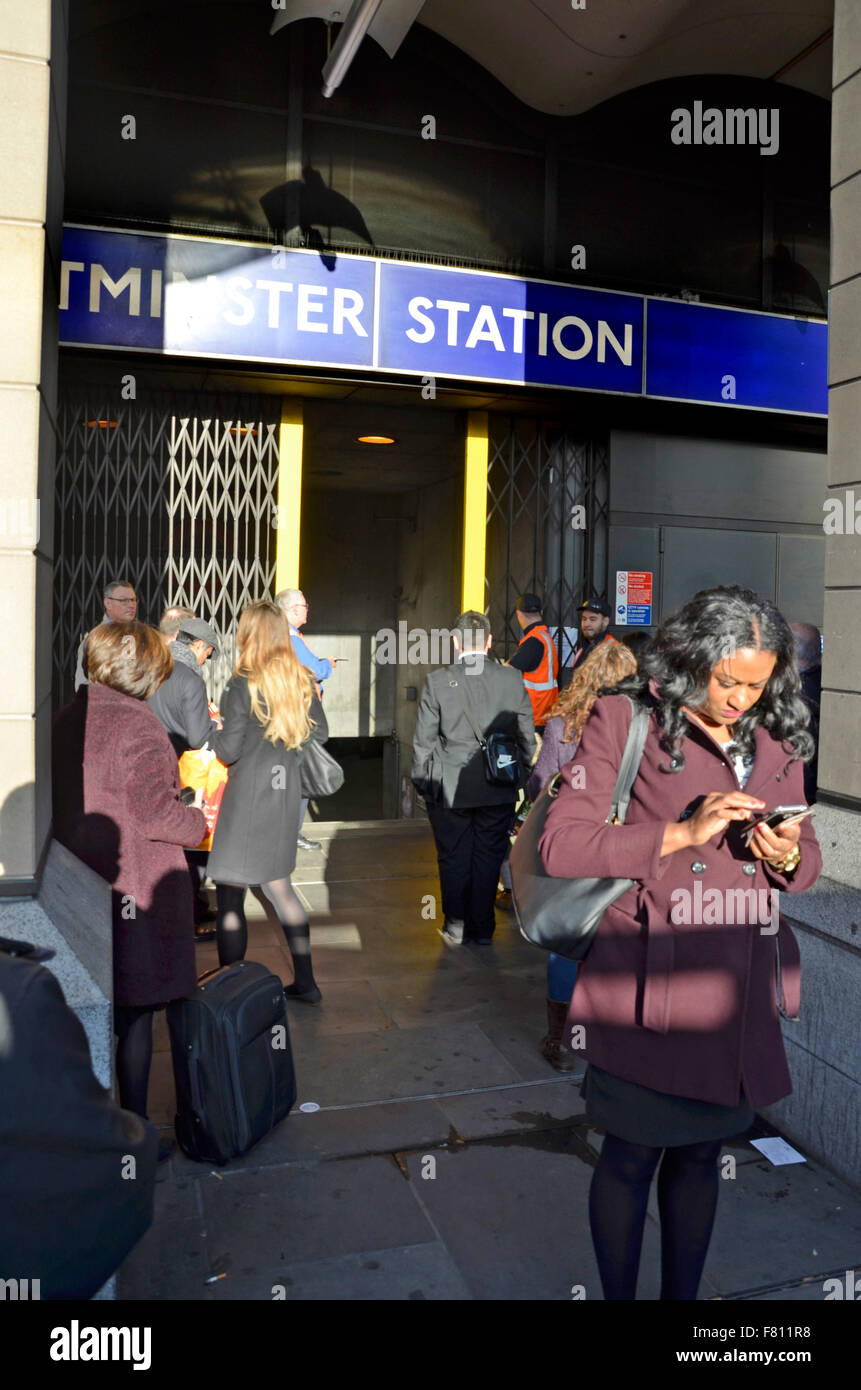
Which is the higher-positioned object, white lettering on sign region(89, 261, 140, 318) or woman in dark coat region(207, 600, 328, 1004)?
white lettering on sign region(89, 261, 140, 318)

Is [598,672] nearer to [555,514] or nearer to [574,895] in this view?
[574,895]

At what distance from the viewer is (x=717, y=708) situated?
96.7 inches

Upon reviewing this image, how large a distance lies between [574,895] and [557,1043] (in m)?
2.32

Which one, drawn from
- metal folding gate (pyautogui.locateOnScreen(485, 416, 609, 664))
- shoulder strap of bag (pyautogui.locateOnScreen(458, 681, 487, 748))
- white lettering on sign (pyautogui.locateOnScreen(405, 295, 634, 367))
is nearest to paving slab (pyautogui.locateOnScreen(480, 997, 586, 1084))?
shoulder strap of bag (pyautogui.locateOnScreen(458, 681, 487, 748))

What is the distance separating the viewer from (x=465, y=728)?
6.09 metres

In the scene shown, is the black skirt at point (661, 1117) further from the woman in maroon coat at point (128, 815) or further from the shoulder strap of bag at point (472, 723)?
the shoulder strap of bag at point (472, 723)

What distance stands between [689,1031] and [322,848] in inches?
237

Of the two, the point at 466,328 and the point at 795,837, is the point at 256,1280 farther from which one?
the point at 466,328

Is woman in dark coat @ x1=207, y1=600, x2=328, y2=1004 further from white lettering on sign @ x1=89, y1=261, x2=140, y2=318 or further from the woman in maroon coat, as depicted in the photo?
white lettering on sign @ x1=89, y1=261, x2=140, y2=318

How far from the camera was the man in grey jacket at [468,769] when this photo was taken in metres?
6.07

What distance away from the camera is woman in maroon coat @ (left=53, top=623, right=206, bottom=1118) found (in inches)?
135

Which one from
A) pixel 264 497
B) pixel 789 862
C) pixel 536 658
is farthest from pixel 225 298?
pixel 789 862

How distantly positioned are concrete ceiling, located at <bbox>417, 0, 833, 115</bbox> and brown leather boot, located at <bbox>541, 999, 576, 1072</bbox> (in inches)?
289
